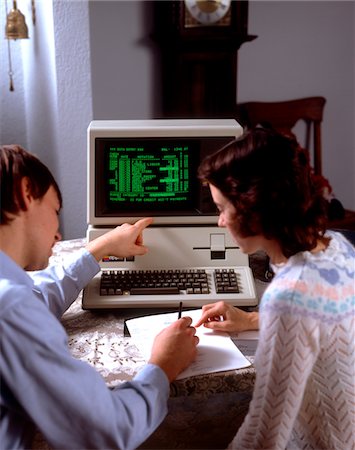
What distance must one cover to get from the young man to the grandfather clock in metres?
2.38

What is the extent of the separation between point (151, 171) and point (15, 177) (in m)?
0.64

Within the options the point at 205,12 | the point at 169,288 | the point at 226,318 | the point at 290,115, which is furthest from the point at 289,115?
the point at 226,318

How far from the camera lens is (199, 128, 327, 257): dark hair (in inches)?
45.1

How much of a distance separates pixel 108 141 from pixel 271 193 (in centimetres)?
68

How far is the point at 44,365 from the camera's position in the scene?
97 centimetres

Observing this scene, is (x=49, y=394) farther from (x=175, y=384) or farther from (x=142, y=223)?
(x=142, y=223)

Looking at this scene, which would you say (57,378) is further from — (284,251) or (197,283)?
(197,283)

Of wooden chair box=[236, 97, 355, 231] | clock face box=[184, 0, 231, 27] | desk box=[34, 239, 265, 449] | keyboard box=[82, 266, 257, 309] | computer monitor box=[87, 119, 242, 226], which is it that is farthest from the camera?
wooden chair box=[236, 97, 355, 231]

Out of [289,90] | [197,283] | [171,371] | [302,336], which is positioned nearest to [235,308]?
[197,283]

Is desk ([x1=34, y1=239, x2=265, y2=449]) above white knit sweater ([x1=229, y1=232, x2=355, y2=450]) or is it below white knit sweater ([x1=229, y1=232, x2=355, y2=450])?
below

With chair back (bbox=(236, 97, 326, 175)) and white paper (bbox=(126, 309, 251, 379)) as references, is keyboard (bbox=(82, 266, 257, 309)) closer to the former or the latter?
white paper (bbox=(126, 309, 251, 379))

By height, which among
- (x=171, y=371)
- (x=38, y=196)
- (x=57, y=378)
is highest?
(x=38, y=196)

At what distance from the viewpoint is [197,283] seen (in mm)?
1633

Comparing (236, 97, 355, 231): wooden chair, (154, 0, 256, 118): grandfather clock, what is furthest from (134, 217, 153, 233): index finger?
(236, 97, 355, 231): wooden chair
